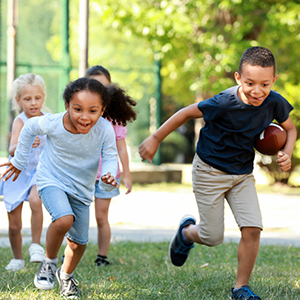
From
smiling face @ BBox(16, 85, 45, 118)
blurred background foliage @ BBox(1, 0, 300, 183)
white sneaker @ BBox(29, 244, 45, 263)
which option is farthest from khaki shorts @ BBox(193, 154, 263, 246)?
blurred background foliage @ BBox(1, 0, 300, 183)

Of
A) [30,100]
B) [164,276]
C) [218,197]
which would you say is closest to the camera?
[218,197]

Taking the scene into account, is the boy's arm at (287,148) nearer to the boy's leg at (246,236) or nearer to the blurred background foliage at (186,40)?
the boy's leg at (246,236)

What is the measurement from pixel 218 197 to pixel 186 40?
373 inches

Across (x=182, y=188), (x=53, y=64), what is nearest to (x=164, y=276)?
(x=182, y=188)

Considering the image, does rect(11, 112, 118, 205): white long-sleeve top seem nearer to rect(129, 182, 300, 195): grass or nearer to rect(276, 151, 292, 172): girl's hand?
rect(276, 151, 292, 172): girl's hand

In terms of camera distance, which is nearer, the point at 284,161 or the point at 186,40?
the point at 284,161

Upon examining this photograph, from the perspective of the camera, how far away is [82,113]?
3.36 m

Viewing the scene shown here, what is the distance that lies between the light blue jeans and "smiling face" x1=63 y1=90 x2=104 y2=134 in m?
0.49

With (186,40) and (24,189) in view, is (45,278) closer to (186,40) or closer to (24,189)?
(24,189)

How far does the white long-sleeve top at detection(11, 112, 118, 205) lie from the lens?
11.5 feet

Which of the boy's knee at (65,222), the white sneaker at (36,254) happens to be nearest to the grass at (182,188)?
the white sneaker at (36,254)

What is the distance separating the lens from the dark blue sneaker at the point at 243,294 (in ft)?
11.4

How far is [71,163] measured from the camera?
354 cm

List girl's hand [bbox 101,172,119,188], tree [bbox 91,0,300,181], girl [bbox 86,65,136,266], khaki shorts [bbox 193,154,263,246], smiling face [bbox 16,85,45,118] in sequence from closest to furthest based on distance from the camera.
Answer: girl's hand [bbox 101,172,119,188] → khaki shorts [bbox 193,154,263,246] → smiling face [bbox 16,85,45,118] → girl [bbox 86,65,136,266] → tree [bbox 91,0,300,181]
